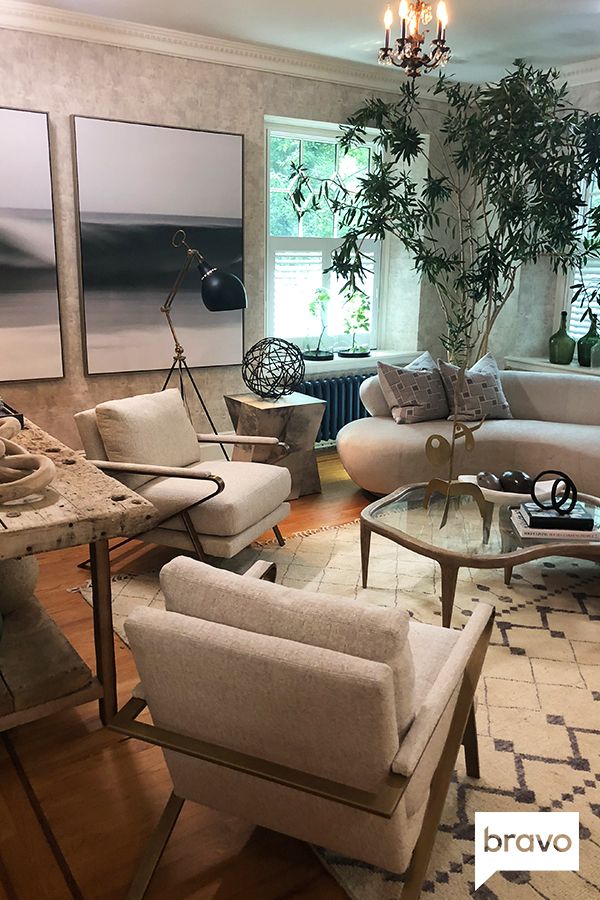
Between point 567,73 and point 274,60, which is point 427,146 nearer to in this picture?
point 567,73

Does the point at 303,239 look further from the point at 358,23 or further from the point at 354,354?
the point at 358,23

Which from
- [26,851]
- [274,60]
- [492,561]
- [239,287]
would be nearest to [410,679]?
[26,851]

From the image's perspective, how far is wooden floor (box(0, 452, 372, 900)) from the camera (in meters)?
1.87

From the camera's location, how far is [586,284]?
5.86 metres

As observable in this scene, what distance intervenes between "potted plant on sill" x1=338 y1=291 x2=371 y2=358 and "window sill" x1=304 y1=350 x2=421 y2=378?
78 mm

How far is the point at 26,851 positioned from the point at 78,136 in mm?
3607

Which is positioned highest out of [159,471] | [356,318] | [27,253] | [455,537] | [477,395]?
[27,253]

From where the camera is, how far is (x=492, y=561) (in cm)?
293

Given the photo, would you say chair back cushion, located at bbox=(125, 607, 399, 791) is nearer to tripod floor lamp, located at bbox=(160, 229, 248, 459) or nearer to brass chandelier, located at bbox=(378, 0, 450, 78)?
brass chandelier, located at bbox=(378, 0, 450, 78)

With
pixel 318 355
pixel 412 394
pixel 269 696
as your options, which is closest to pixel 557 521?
pixel 412 394

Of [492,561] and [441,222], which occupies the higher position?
[441,222]

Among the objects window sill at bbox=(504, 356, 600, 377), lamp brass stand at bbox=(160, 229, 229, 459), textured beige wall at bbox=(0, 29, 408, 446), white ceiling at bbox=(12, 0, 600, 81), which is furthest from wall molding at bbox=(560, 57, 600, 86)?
lamp brass stand at bbox=(160, 229, 229, 459)

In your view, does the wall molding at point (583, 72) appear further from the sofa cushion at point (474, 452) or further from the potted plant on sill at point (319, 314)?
the sofa cushion at point (474, 452)

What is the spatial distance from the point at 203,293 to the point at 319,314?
1.59 metres
